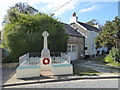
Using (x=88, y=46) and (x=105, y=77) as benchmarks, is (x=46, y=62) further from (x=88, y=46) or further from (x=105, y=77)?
(x=88, y=46)

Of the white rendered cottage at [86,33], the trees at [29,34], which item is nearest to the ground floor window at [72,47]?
the trees at [29,34]

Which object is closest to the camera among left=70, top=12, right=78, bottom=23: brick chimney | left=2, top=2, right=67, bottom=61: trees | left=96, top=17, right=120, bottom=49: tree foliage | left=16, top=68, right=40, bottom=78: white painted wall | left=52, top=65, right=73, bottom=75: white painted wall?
left=16, top=68, right=40, bottom=78: white painted wall

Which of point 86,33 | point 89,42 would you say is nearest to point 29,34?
point 86,33

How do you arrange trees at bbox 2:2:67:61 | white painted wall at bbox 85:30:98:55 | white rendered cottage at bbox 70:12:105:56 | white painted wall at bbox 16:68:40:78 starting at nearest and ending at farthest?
white painted wall at bbox 16:68:40:78 < trees at bbox 2:2:67:61 < white rendered cottage at bbox 70:12:105:56 < white painted wall at bbox 85:30:98:55

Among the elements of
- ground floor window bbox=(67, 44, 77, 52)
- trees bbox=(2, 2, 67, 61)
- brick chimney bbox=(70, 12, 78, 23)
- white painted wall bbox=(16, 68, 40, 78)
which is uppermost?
brick chimney bbox=(70, 12, 78, 23)

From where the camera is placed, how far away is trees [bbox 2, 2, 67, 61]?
10609 millimetres

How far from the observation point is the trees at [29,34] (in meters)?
10.6

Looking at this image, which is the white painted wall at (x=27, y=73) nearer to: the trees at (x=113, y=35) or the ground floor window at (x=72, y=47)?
the ground floor window at (x=72, y=47)

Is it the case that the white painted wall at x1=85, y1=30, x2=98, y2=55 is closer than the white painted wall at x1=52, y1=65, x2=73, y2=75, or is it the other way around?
the white painted wall at x1=52, y1=65, x2=73, y2=75

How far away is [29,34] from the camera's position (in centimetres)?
1094

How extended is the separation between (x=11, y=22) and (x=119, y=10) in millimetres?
11824

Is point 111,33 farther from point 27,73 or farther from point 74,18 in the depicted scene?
point 27,73

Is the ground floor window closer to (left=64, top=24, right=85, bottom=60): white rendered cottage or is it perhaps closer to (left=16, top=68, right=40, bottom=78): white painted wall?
(left=64, top=24, right=85, bottom=60): white rendered cottage

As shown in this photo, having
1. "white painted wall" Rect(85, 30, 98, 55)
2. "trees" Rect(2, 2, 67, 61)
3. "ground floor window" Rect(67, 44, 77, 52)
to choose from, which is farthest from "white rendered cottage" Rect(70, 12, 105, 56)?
"trees" Rect(2, 2, 67, 61)
